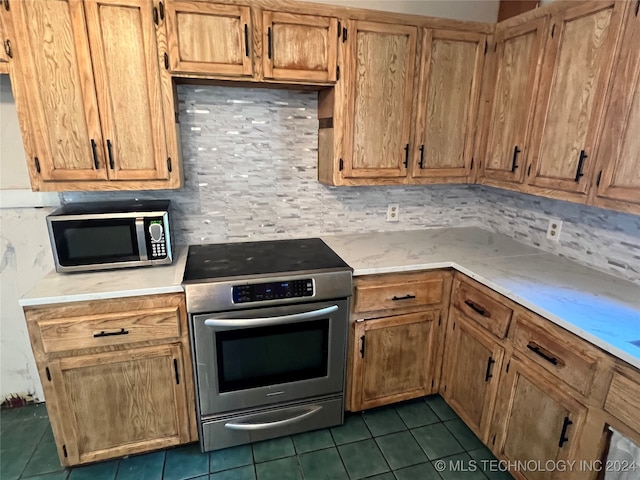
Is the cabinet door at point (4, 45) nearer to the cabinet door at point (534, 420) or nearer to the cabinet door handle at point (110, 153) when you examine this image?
the cabinet door handle at point (110, 153)

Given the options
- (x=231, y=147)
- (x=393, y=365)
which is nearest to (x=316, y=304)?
(x=393, y=365)

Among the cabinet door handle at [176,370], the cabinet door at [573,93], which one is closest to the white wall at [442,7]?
the cabinet door at [573,93]

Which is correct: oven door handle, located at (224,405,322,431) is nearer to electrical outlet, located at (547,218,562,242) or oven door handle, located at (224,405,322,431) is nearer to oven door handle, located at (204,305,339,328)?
oven door handle, located at (204,305,339,328)

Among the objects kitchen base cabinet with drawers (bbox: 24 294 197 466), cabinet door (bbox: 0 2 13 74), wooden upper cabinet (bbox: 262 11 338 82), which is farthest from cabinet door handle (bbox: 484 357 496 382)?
cabinet door (bbox: 0 2 13 74)

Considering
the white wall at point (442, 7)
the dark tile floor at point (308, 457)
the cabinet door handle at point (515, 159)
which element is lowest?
the dark tile floor at point (308, 457)

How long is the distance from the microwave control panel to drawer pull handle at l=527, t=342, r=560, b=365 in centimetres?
171

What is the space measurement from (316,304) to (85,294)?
99 cm

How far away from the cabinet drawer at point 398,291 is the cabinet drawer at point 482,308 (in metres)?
0.10

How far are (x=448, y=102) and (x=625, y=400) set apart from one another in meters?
1.61

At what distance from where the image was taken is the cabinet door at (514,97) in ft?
6.00

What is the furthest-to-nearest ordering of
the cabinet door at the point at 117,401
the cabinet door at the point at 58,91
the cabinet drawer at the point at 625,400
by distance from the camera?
the cabinet door at the point at 117,401
the cabinet door at the point at 58,91
the cabinet drawer at the point at 625,400

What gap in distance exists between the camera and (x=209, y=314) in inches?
64.9

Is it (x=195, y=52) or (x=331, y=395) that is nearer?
(x=195, y=52)

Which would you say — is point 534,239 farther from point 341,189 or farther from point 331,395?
point 331,395
